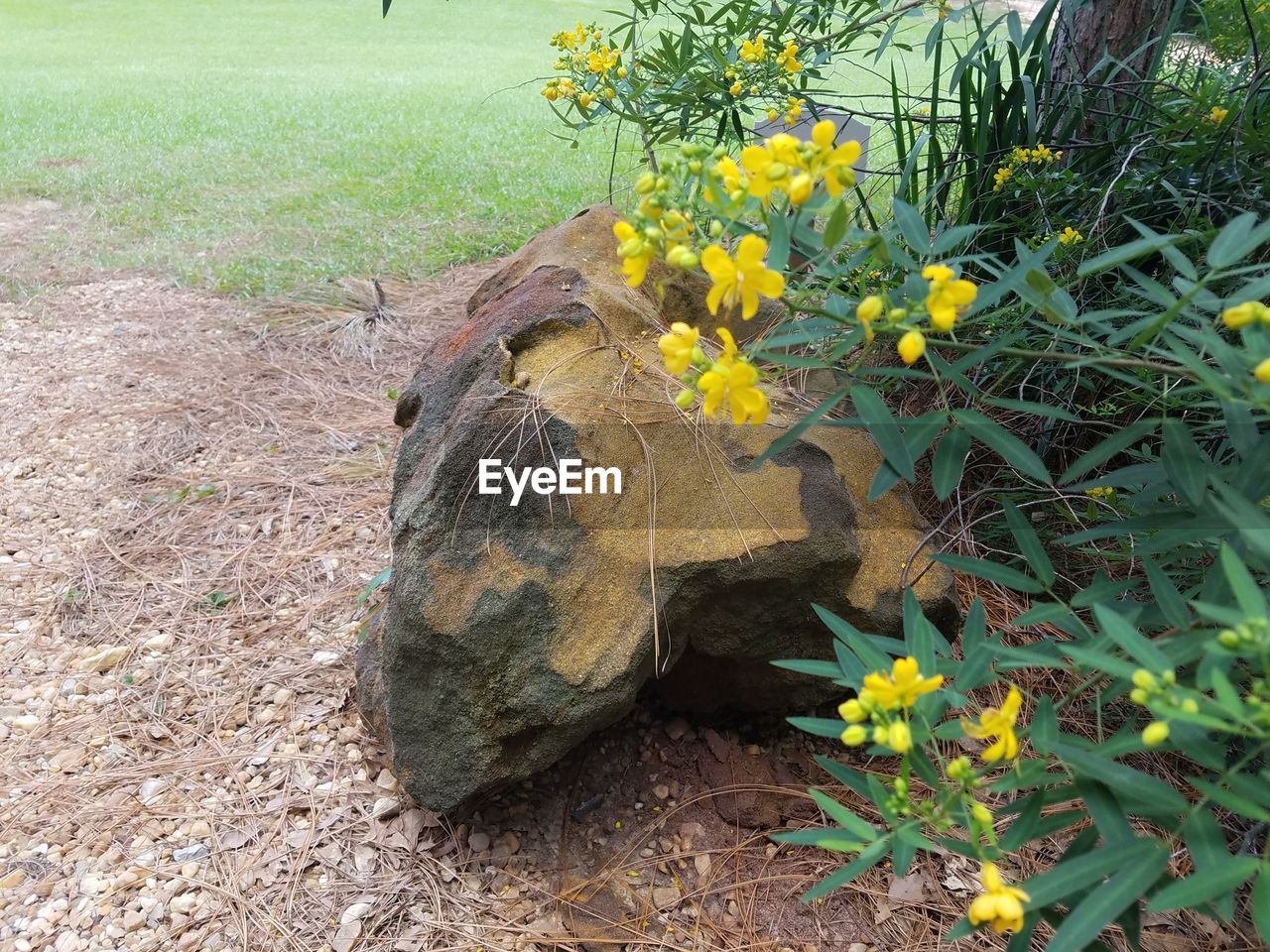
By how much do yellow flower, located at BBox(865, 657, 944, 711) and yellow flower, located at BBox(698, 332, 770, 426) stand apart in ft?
0.79

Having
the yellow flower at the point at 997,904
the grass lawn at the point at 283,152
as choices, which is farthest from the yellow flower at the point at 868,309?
the grass lawn at the point at 283,152

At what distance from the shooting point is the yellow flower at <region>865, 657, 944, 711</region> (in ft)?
2.27

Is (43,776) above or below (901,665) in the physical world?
below

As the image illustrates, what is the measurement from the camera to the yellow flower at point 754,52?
1672 mm

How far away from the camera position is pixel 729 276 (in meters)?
0.73

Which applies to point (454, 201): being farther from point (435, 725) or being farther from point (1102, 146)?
point (435, 725)

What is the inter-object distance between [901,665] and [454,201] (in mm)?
4262

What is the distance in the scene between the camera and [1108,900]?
677mm

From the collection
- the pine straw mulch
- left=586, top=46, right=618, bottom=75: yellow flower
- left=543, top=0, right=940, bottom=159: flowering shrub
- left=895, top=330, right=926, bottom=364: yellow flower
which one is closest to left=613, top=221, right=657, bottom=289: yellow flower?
left=895, top=330, right=926, bottom=364: yellow flower

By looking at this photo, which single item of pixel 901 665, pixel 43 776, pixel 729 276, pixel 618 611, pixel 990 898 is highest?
pixel 729 276

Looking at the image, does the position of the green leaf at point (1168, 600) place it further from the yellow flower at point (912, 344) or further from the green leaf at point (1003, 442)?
the yellow flower at point (912, 344)

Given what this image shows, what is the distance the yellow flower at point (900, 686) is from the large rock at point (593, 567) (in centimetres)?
55

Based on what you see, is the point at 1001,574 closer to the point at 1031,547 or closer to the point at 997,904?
the point at 1031,547

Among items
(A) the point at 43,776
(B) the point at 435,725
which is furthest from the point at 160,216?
(B) the point at 435,725
